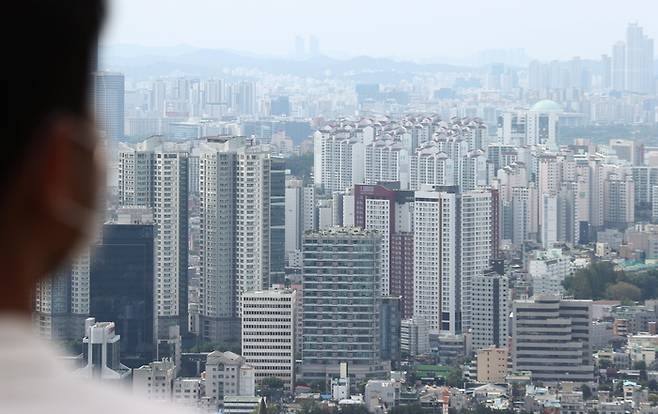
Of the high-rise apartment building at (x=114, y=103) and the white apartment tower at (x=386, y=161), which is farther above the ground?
the high-rise apartment building at (x=114, y=103)

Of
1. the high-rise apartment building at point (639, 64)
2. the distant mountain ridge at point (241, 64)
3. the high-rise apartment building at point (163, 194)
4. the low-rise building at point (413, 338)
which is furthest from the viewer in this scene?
the high-rise apartment building at point (639, 64)

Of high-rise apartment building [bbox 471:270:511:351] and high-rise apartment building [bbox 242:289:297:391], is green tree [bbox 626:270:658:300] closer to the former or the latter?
high-rise apartment building [bbox 471:270:511:351]

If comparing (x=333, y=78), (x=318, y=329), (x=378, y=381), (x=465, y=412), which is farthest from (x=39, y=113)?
(x=333, y=78)

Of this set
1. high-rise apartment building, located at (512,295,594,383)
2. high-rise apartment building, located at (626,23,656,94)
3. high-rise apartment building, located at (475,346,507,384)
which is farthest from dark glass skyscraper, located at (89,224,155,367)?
high-rise apartment building, located at (626,23,656,94)

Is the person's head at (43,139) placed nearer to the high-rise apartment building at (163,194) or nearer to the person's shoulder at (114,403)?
the person's shoulder at (114,403)

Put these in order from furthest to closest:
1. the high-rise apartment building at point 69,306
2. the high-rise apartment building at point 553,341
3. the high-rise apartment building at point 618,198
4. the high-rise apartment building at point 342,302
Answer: the high-rise apartment building at point 618,198 → the high-rise apartment building at point 342,302 → the high-rise apartment building at point 553,341 → the high-rise apartment building at point 69,306

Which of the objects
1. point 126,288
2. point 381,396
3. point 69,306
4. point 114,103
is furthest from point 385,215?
point 114,103

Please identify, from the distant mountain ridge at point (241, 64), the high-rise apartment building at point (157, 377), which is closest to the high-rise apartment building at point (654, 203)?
the distant mountain ridge at point (241, 64)
